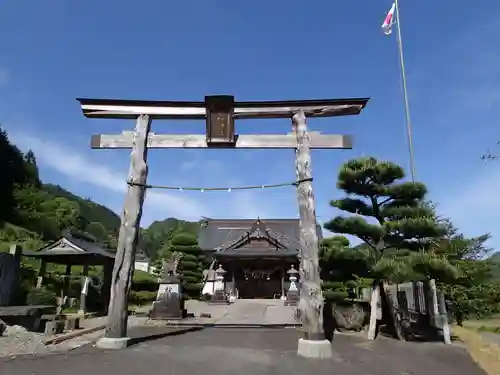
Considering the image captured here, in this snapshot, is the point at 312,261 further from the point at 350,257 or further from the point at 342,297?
the point at 342,297

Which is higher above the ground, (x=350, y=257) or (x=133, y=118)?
(x=133, y=118)

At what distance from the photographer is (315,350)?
678 cm

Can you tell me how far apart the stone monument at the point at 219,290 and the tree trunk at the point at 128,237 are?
18443mm

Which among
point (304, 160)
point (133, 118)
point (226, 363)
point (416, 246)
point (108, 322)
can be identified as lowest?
point (226, 363)

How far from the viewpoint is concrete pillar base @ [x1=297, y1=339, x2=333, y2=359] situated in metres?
6.75

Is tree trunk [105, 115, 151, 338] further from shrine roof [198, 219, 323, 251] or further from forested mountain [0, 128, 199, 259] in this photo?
shrine roof [198, 219, 323, 251]

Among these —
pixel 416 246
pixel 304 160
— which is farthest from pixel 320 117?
pixel 416 246

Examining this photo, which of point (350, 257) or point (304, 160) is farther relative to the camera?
point (350, 257)

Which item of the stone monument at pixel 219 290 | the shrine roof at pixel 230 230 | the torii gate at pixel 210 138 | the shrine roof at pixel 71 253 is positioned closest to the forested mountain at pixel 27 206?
the shrine roof at pixel 230 230

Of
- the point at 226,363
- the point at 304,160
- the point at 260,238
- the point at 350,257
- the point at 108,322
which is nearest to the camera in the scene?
the point at 226,363

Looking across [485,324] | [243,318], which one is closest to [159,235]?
[243,318]

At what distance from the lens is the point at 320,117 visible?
8914 millimetres

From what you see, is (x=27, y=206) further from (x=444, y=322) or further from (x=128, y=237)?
(x=444, y=322)

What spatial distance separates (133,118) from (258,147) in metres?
3.09
